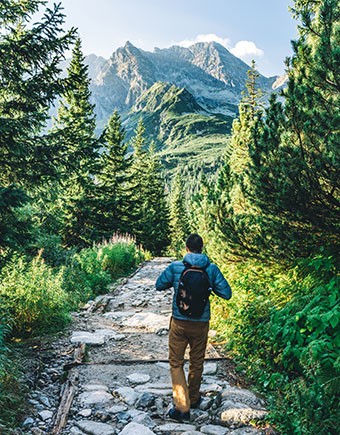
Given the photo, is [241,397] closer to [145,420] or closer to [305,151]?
[145,420]

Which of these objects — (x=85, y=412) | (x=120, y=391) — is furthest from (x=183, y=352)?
(x=85, y=412)

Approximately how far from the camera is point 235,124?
13.9 m

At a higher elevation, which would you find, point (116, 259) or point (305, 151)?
point (305, 151)

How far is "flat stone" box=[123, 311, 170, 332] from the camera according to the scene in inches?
287

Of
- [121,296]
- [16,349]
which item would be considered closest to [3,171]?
[16,349]

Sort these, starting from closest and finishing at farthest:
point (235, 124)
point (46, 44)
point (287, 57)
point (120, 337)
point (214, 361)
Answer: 1. point (287, 57)
2. point (214, 361)
3. point (120, 337)
4. point (46, 44)
5. point (235, 124)

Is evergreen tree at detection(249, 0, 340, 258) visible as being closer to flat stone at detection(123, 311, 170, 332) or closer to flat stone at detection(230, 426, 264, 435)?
flat stone at detection(230, 426, 264, 435)

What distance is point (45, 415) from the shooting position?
345 centimetres

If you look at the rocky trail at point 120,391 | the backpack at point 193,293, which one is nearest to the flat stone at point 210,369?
the rocky trail at point 120,391

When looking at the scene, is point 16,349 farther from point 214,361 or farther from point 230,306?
point 230,306

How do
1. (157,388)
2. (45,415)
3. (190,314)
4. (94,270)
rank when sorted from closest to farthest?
(45,415)
(190,314)
(157,388)
(94,270)

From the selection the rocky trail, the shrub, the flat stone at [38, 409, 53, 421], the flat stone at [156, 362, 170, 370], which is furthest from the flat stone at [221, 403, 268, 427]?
the shrub

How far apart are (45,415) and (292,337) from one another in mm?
3036

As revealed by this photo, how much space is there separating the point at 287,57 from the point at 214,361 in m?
4.97
